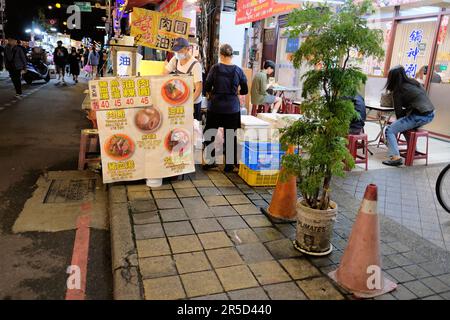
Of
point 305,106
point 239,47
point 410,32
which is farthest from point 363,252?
point 410,32

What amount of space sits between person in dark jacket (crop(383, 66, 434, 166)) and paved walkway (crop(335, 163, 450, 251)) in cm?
58

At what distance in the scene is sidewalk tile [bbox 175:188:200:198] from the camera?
531 cm

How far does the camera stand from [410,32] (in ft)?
37.0

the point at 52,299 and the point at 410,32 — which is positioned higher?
the point at 410,32

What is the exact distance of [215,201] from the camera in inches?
203

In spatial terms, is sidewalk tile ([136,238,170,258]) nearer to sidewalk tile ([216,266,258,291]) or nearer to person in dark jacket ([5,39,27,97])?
sidewalk tile ([216,266,258,291])

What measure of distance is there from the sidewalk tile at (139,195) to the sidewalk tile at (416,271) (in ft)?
10.5

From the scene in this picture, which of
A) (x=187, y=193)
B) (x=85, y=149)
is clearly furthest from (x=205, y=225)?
(x=85, y=149)

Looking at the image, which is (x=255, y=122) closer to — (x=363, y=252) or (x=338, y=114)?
(x=338, y=114)

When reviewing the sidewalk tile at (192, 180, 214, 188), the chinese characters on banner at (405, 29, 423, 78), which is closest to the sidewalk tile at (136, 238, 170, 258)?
the sidewalk tile at (192, 180, 214, 188)

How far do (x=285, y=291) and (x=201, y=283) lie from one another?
725 mm

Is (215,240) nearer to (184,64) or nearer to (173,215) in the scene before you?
(173,215)
